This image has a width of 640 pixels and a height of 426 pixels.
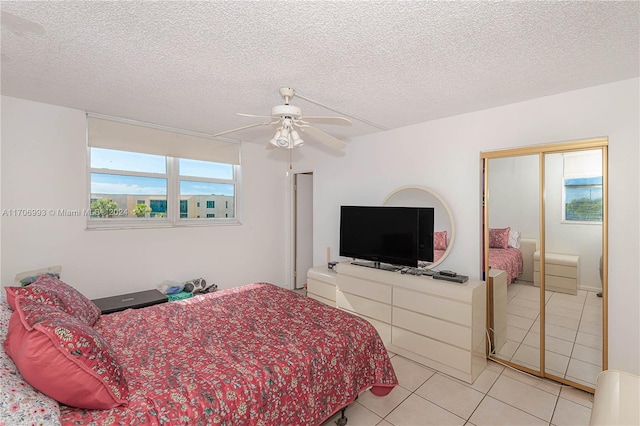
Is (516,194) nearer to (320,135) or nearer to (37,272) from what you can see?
(320,135)

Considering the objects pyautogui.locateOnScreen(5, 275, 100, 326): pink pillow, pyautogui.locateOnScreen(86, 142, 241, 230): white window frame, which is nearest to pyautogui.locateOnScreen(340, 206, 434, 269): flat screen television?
pyautogui.locateOnScreen(86, 142, 241, 230): white window frame

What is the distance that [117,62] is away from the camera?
2100 millimetres

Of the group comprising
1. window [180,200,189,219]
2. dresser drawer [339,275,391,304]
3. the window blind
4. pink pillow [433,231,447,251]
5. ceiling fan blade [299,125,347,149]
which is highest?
the window blind

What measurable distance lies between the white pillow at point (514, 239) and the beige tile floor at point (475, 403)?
3.91 ft

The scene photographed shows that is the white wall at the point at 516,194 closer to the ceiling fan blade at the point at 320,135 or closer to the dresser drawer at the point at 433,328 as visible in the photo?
the dresser drawer at the point at 433,328

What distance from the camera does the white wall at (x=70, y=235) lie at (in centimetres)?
286

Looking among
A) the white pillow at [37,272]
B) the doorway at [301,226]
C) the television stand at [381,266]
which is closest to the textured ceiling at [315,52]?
the white pillow at [37,272]

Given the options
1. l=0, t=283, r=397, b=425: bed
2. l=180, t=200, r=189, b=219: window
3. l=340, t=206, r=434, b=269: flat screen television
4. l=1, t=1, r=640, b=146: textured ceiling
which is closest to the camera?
l=0, t=283, r=397, b=425: bed

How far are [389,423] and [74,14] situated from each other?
3.19m

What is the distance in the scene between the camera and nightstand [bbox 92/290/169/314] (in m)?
2.97

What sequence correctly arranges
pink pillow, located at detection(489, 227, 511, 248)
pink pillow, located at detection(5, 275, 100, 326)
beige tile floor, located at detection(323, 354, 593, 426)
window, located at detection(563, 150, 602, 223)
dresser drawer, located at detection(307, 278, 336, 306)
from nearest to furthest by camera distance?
pink pillow, located at detection(5, 275, 100, 326) < beige tile floor, located at detection(323, 354, 593, 426) < window, located at detection(563, 150, 602, 223) < pink pillow, located at detection(489, 227, 511, 248) < dresser drawer, located at detection(307, 278, 336, 306)

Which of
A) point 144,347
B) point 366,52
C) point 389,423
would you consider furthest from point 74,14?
point 389,423

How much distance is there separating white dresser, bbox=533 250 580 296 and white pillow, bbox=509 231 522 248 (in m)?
0.17

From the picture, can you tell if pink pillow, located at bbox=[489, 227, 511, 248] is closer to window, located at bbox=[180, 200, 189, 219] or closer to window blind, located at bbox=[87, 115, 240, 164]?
window blind, located at bbox=[87, 115, 240, 164]
